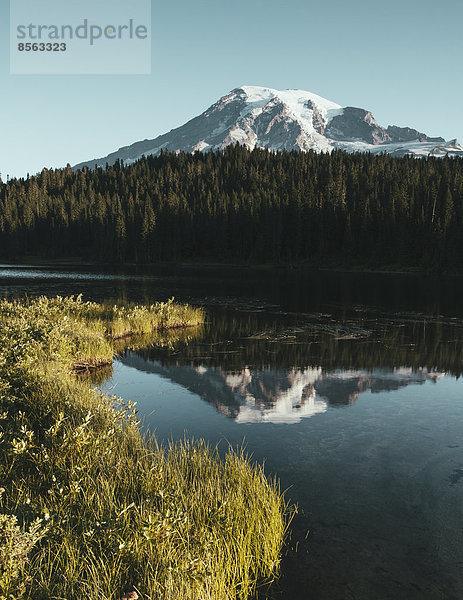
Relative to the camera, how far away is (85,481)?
27.0ft

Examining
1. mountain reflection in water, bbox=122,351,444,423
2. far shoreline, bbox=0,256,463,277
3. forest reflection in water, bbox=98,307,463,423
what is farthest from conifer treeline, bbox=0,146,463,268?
mountain reflection in water, bbox=122,351,444,423

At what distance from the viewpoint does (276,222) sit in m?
131

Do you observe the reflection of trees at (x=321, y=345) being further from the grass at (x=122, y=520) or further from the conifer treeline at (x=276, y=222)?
the conifer treeline at (x=276, y=222)

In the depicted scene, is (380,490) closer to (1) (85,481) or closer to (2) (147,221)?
(1) (85,481)

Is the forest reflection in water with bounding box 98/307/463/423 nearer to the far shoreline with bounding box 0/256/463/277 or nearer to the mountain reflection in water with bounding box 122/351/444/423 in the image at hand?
the mountain reflection in water with bounding box 122/351/444/423

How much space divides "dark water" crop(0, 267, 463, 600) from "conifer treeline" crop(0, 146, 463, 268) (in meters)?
85.3

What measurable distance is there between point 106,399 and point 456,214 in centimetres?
11838

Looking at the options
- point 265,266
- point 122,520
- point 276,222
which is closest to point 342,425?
point 122,520

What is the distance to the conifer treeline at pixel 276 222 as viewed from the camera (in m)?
114

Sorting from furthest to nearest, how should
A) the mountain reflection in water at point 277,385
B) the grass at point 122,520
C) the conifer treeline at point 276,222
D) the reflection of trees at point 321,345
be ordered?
the conifer treeline at point 276,222 < the reflection of trees at point 321,345 < the mountain reflection in water at point 277,385 < the grass at point 122,520

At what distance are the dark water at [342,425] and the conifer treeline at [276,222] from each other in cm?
8533

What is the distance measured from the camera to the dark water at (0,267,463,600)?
7.85 meters

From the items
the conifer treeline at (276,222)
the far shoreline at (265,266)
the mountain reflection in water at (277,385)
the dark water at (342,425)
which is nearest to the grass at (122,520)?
the dark water at (342,425)

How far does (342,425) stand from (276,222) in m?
119
